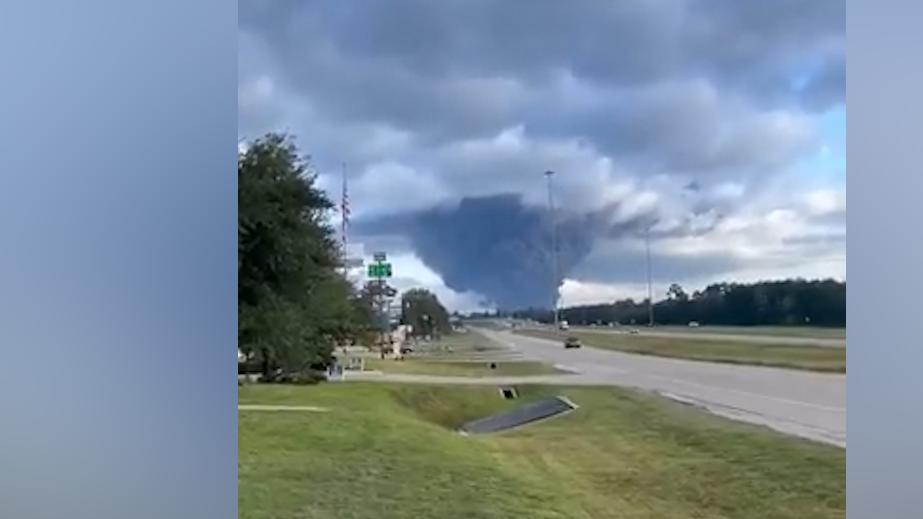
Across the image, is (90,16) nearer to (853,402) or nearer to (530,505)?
(530,505)

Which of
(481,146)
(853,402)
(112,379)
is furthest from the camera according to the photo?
(481,146)

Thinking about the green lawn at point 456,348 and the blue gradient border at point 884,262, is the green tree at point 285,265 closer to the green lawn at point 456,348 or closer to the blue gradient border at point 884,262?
the green lawn at point 456,348

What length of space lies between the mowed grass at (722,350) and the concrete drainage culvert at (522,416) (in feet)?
0.66

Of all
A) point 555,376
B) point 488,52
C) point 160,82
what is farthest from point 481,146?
point 160,82

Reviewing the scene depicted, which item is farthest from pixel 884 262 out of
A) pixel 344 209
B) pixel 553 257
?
pixel 344 209

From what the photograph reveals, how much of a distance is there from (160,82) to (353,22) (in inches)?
23.0

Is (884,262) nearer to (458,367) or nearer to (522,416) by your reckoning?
(522,416)

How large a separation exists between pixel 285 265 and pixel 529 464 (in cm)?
94

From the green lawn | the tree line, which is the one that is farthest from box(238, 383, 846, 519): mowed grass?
the tree line

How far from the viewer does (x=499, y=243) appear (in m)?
2.72

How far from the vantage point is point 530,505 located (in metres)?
2.62

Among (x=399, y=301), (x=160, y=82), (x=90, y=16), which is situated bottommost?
(x=399, y=301)

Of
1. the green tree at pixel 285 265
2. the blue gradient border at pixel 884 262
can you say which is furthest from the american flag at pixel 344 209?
the blue gradient border at pixel 884 262

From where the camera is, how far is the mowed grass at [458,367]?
280 centimetres
